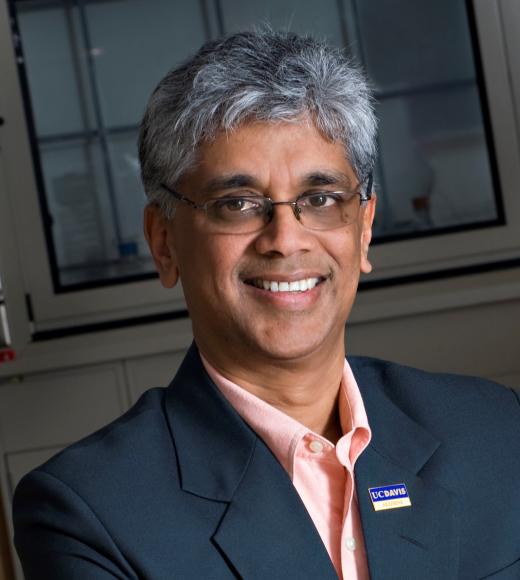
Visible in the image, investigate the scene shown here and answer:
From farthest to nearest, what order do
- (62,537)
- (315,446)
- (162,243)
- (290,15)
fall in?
1. (290,15)
2. (162,243)
3. (315,446)
4. (62,537)

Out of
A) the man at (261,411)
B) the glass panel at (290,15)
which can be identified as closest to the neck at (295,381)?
the man at (261,411)

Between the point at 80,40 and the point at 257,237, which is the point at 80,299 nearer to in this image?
the point at 80,40

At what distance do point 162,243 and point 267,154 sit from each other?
10.1 inches

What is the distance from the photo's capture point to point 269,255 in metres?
1.37

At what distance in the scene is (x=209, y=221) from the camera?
4.56ft

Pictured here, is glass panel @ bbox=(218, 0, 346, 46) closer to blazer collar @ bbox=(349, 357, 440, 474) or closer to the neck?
blazer collar @ bbox=(349, 357, 440, 474)

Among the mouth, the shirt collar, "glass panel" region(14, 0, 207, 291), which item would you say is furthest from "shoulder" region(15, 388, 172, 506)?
"glass panel" region(14, 0, 207, 291)

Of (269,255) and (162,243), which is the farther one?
(162,243)

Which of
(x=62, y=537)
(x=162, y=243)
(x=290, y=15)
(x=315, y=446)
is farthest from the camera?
(x=290, y=15)

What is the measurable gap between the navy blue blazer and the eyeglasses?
0.22 meters

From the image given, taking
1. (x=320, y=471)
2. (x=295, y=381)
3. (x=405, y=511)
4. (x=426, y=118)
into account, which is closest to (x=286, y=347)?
(x=295, y=381)

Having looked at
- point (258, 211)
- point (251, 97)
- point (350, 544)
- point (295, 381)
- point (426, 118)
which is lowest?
point (350, 544)

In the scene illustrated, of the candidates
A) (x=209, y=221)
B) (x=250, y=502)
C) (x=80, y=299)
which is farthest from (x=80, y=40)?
(x=250, y=502)

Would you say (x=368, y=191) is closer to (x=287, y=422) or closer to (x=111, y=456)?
(x=287, y=422)
